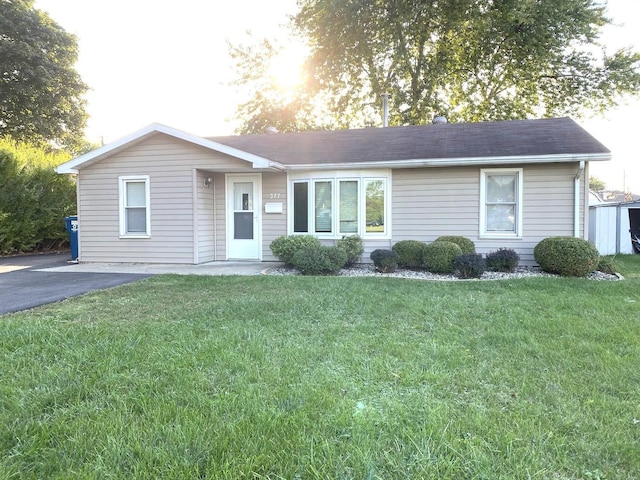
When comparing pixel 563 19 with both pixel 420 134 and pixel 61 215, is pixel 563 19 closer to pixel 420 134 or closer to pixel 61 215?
pixel 420 134

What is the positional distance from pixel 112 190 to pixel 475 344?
961 centimetres

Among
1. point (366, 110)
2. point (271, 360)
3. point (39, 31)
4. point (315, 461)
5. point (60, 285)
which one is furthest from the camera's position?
point (366, 110)

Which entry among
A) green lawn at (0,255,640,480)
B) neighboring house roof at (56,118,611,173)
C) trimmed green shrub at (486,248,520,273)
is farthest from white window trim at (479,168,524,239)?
green lawn at (0,255,640,480)

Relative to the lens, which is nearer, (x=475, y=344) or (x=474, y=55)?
(x=475, y=344)

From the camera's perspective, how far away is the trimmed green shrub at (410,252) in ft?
28.7

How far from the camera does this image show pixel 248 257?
1062 centimetres

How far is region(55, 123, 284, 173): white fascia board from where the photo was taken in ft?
30.3

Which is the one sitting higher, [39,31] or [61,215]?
[39,31]

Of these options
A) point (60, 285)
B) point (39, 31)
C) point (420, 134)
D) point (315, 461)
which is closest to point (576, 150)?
point (420, 134)

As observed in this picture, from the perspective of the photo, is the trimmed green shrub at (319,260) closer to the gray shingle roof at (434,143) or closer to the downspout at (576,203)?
the gray shingle roof at (434,143)

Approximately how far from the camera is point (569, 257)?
769 cm

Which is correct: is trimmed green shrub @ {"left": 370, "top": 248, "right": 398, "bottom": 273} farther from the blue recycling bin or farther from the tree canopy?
the tree canopy

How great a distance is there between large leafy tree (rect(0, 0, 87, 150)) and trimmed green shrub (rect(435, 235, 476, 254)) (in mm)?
20948

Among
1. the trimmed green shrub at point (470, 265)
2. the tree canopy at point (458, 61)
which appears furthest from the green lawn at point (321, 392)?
the tree canopy at point (458, 61)
